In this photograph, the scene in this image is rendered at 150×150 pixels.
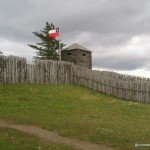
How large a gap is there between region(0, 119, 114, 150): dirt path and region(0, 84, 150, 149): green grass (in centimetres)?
44

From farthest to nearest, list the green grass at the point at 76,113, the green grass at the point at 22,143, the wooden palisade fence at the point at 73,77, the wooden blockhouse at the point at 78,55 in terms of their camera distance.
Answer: the wooden blockhouse at the point at 78,55 → the wooden palisade fence at the point at 73,77 → the green grass at the point at 76,113 → the green grass at the point at 22,143

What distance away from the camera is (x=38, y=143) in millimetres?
13852

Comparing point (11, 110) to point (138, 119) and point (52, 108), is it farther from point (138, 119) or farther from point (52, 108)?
point (138, 119)

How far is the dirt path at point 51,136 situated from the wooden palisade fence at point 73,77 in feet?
38.4

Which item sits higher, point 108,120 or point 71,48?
point 71,48

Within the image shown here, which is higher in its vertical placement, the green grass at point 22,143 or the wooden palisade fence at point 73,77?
the wooden palisade fence at point 73,77

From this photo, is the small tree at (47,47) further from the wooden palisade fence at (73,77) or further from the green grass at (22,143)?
the green grass at (22,143)

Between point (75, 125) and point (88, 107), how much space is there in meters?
6.11

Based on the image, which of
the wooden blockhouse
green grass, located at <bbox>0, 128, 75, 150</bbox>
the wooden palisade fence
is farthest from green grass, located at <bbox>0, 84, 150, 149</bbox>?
the wooden blockhouse

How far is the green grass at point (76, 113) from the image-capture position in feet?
52.4

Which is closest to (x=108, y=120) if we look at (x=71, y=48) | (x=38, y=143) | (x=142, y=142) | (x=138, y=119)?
(x=138, y=119)

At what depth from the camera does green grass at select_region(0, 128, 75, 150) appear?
12.9 m

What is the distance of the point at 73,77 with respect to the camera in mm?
34344

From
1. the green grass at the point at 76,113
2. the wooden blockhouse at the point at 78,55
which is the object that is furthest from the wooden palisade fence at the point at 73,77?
the wooden blockhouse at the point at 78,55
